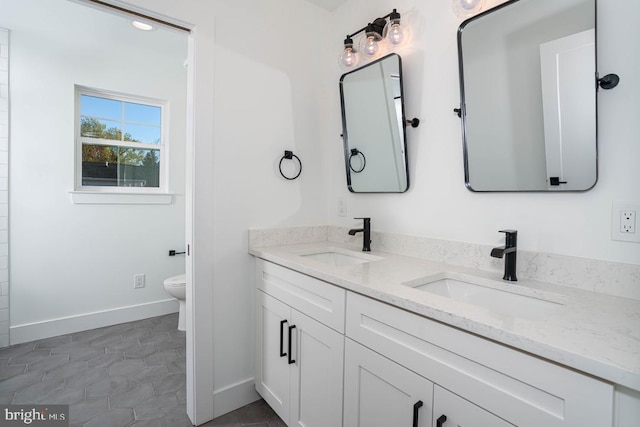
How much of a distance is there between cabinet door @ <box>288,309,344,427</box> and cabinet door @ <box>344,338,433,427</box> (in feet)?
0.19

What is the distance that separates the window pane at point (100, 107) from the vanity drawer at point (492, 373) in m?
3.07

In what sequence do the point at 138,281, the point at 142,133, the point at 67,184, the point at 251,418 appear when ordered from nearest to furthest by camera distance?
the point at 251,418 < the point at 67,184 < the point at 138,281 < the point at 142,133

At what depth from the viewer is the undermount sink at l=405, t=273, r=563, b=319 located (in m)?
1.07

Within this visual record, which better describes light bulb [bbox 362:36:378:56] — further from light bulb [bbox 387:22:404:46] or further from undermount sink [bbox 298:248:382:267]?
undermount sink [bbox 298:248:382:267]

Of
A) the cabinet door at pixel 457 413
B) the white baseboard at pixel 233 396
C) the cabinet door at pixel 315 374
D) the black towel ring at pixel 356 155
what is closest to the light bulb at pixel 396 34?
the black towel ring at pixel 356 155

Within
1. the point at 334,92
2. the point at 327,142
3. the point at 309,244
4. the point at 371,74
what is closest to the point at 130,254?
the point at 309,244

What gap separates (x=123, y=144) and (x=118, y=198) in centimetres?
55

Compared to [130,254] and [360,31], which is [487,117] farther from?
[130,254]

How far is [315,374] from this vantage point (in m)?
1.37

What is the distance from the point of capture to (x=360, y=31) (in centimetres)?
186

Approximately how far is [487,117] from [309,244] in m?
1.21

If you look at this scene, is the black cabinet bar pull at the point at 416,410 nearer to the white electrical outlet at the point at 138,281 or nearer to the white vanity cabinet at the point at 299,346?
the white vanity cabinet at the point at 299,346

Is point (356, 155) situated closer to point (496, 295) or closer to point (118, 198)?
point (496, 295)

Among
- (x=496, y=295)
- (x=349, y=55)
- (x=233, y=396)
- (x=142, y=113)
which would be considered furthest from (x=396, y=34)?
(x=142, y=113)
